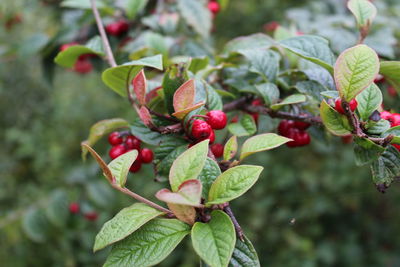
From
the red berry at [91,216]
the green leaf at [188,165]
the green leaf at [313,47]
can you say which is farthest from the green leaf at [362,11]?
the red berry at [91,216]

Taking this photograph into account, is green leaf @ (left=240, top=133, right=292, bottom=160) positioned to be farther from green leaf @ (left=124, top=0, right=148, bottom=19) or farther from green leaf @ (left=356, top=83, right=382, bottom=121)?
green leaf @ (left=124, top=0, right=148, bottom=19)

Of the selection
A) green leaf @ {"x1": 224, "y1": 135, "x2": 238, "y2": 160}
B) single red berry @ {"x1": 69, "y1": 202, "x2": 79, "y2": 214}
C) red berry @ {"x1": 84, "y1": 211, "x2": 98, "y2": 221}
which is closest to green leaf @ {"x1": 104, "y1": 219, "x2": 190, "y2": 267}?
green leaf @ {"x1": 224, "y1": 135, "x2": 238, "y2": 160}

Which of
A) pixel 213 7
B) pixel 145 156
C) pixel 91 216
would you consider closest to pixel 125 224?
pixel 145 156

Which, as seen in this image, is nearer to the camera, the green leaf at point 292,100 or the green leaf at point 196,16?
the green leaf at point 292,100

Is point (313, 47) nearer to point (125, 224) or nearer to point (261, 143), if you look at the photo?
point (261, 143)

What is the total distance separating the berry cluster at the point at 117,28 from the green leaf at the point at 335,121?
87cm

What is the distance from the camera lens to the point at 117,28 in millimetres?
1250

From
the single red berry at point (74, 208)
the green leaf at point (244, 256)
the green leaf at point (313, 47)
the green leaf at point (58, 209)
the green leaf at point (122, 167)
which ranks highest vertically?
the green leaf at point (313, 47)

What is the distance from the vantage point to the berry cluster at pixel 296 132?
75 centimetres

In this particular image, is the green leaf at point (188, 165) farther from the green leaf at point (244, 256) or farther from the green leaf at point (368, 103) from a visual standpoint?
the green leaf at point (368, 103)

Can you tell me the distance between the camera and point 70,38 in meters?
1.32

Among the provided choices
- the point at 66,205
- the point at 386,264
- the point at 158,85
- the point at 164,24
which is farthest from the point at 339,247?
the point at 158,85

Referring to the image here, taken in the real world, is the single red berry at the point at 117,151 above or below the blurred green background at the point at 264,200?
above

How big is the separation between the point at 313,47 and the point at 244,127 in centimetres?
20
